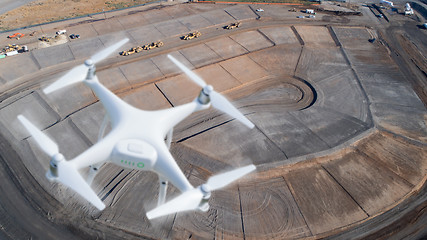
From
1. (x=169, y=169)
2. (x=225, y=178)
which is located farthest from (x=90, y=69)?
(x=225, y=178)

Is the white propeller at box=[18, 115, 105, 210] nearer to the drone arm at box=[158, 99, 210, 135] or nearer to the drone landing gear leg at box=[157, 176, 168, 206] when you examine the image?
the drone landing gear leg at box=[157, 176, 168, 206]

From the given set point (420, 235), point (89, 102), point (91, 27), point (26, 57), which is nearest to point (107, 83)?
point (89, 102)

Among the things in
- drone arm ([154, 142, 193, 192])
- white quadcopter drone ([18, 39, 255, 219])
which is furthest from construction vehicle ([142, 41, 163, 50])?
drone arm ([154, 142, 193, 192])

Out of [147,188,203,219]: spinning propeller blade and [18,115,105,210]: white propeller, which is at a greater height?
[18,115,105,210]: white propeller

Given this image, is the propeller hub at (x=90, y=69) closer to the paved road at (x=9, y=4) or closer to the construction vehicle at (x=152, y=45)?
the construction vehicle at (x=152, y=45)

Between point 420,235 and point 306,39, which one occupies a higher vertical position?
point 306,39

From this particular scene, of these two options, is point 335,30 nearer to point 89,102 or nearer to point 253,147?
point 253,147

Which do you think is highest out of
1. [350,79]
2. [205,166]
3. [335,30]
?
[335,30]
